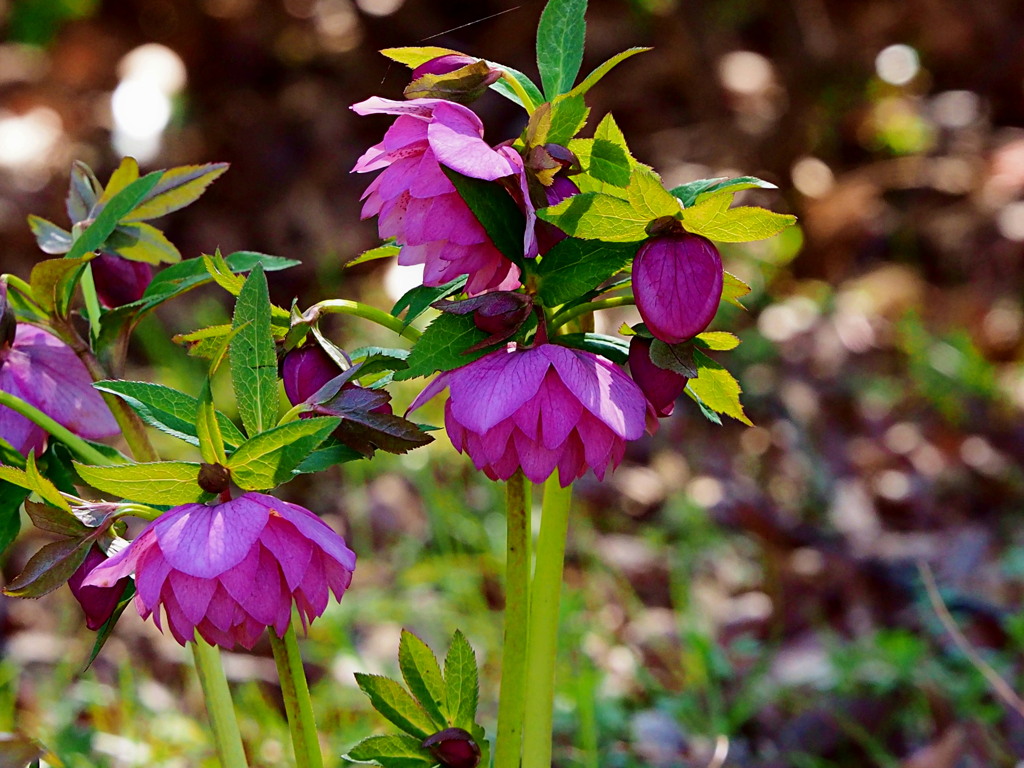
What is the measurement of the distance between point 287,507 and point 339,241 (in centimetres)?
182

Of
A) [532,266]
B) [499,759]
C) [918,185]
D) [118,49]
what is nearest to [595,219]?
[532,266]

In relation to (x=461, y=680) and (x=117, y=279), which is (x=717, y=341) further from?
(x=117, y=279)

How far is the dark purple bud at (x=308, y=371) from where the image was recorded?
1.78ft

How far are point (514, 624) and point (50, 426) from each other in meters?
0.26

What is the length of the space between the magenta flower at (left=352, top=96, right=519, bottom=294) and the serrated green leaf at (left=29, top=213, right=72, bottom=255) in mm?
242

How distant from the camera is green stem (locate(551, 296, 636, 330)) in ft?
1.77

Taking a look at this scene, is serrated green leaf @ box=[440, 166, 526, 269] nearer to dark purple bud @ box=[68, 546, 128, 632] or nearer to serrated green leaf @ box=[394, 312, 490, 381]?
serrated green leaf @ box=[394, 312, 490, 381]

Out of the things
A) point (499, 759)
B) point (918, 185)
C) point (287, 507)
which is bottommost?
point (918, 185)

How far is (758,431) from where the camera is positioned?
185cm

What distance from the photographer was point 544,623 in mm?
590

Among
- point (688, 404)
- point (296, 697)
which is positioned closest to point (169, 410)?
point (296, 697)

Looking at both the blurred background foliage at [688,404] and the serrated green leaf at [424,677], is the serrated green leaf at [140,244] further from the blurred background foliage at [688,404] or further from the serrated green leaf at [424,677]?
the blurred background foliage at [688,404]

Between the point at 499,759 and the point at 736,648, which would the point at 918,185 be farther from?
the point at 499,759

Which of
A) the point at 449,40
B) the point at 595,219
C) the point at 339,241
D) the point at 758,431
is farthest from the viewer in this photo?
the point at 449,40
